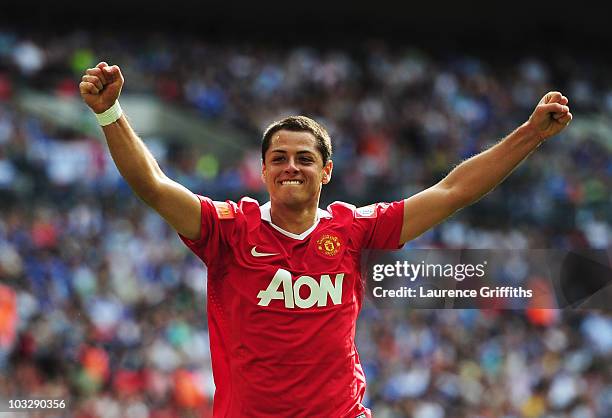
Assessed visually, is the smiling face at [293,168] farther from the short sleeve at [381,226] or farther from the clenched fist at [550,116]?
the clenched fist at [550,116]

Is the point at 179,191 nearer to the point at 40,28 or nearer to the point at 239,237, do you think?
the point at 239,237

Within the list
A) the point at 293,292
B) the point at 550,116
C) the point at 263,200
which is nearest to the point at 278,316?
the point at 293,292

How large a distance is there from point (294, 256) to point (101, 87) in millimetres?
Answer: 994

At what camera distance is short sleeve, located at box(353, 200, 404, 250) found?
401cm

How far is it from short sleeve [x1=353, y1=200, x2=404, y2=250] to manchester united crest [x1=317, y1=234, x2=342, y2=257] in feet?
0.41

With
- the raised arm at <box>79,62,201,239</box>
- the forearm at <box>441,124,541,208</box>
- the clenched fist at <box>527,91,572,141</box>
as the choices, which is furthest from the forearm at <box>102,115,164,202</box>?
the clenched fist at <box>527,91,572,141</box>

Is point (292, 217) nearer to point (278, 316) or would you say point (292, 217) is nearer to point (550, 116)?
point (278, 316)

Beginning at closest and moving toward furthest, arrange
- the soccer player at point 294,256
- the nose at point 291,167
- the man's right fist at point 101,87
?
the man's right fist at point 101,87 < the soccer player at point 294,256 < the nose at point 291,167

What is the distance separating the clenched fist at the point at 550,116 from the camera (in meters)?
3.86

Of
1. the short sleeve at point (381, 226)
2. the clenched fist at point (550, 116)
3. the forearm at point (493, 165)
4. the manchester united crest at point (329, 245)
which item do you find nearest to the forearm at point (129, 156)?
the manchester united crest at point (329, 245)

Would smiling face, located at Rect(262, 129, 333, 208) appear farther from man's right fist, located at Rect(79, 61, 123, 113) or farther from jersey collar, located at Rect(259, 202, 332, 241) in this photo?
man's right fist, located at Rect(79, 61, 123, 113)

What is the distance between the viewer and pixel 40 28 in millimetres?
17484

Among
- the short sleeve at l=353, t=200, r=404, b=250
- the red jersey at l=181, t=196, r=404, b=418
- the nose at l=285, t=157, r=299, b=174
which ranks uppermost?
the nose at l=285, t=157, r=299, b=174

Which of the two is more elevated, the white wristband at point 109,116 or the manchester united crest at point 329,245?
the white wristband at point 109,116
